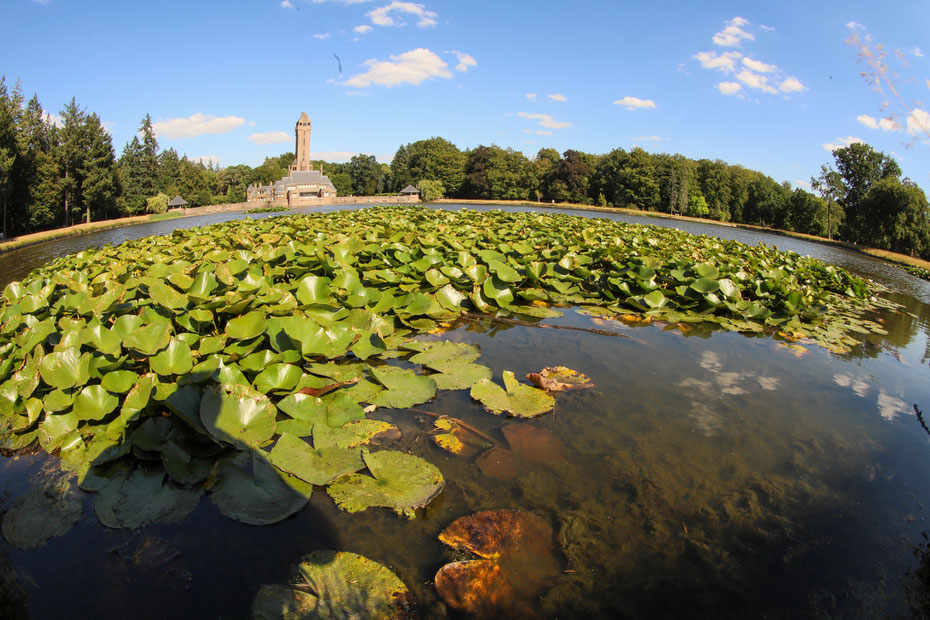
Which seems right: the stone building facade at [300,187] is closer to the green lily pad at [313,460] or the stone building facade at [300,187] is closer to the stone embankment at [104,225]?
the stone embankment at [104,225]

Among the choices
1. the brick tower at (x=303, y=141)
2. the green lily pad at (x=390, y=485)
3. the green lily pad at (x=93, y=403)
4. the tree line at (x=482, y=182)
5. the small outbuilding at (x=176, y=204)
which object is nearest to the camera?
the green lily pad at (x=390, y=485)

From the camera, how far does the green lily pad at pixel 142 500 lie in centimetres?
169

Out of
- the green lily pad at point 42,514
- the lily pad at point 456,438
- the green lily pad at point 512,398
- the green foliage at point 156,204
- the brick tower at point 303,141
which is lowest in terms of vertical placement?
the green lily pad at point 42,514

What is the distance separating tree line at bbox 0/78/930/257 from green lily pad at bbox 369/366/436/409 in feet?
85.2

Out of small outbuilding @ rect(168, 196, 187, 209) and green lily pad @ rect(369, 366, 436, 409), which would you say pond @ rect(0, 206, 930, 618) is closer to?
green lily pad @ rect(369, 366, 436, 409)

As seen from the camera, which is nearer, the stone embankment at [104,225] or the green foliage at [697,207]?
the stone embankment at [104,225]

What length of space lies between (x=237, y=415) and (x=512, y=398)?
1.40m

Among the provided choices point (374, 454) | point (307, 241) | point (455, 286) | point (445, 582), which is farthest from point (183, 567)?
point (307, 241)

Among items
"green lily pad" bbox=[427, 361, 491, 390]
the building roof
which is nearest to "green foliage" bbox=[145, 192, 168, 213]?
the building roof

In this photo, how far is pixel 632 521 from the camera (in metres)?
1.80

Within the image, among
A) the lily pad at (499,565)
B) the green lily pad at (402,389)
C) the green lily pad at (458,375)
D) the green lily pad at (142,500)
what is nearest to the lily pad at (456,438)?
the green lily pad at (402,389)

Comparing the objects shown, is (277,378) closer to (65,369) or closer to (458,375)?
(65,369)

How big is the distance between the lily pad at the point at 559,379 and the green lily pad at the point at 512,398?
0.21 feet

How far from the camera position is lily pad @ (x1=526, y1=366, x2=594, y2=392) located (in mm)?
2752
